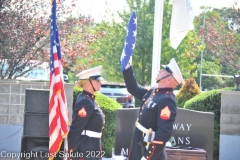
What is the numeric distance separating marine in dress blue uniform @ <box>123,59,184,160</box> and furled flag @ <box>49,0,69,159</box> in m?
1.00

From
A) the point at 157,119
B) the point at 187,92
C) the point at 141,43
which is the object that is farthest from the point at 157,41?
the point at 141,43

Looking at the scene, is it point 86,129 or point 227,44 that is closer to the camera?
point 86,129

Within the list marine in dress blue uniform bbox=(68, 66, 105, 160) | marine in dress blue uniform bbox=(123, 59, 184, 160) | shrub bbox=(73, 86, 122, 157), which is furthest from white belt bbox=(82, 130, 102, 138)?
shrub bbox=(73, 86, 122, 157)

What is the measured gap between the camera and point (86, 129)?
6895 mm

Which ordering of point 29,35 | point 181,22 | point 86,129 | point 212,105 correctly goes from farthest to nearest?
1. point 29,35
2. point 212,105
3. point 181,22
4. point 86,129

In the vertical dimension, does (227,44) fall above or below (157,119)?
above

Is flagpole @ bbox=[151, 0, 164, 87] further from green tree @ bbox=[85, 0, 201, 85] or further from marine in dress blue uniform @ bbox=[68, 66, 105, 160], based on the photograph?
green tree @ bbox=[85, 0, 201, 85]

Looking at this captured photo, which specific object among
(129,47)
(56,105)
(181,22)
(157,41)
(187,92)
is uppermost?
(181,22)

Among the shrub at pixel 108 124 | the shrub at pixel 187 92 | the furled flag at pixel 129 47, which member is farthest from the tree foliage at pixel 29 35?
the furled flag at pixel 129 47

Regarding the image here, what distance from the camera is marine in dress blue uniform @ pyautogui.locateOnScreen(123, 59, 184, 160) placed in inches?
245

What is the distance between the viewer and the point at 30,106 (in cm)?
739

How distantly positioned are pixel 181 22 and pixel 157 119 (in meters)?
2.93

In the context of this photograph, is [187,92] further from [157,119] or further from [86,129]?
[157,119]

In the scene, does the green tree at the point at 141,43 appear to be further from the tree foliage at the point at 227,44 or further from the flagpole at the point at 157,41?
the flagpole at the point at 157,41
